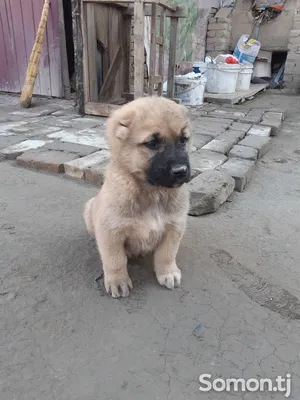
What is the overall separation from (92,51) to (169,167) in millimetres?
5123

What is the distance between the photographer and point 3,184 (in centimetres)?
352

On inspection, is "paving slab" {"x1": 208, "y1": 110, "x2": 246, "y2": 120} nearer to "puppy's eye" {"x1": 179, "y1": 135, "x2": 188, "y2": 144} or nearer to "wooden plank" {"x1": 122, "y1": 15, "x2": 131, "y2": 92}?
"wooden plank" {"x1": 122, "y1": 15, "x2": 131, "y2": 92}

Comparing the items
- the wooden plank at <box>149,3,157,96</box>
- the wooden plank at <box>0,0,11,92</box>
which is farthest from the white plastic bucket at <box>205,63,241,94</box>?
the wooden plank at <box>0,0,11,92</box>

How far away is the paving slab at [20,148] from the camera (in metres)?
4.16

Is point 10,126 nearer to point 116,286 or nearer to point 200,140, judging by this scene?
point 200,140

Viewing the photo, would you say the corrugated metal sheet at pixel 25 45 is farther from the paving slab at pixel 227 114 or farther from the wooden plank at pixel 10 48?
the paving slab at pixel 227 114

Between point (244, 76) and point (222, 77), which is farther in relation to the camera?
point (244, 76)

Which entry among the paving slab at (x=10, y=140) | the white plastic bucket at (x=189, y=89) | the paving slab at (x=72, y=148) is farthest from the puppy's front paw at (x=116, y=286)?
the white plastic bucket at (x=189, y=89)

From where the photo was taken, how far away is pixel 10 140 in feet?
15.3

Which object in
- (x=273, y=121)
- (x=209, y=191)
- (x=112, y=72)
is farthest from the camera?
(x=112, y=72)

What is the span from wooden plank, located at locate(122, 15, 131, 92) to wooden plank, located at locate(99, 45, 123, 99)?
28 centimetres

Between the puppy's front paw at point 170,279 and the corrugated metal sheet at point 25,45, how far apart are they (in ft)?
22.8

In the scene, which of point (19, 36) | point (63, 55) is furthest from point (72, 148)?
point (19, 36)

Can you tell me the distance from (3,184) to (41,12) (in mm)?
5543
